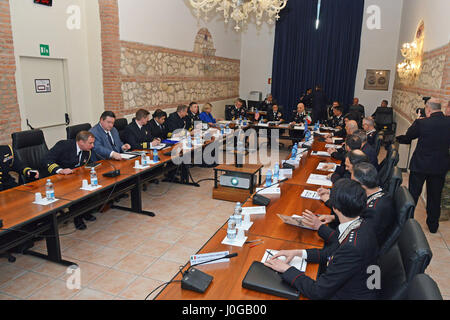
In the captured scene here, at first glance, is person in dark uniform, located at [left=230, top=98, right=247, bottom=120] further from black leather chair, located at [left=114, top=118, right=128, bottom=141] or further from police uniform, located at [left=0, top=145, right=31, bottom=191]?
Result: police uniform, located at [left=0, top=145, right=31, bottom=191]

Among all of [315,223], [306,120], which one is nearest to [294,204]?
[315,223]

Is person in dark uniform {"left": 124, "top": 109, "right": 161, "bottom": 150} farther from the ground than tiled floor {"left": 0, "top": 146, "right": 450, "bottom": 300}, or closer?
farther from the ground

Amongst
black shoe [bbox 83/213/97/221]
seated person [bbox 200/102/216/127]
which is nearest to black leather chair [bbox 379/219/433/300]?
black shoe [bbox 83/213/97/221]

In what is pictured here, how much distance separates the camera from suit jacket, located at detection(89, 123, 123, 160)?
4562mm

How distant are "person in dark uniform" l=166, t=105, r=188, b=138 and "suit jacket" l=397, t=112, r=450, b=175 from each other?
14.3ft

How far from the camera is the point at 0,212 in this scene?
2732 mm

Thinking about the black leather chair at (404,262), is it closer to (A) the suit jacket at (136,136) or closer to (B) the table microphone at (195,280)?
(B) the table microphone at (195,280)

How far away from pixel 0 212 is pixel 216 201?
296 cm

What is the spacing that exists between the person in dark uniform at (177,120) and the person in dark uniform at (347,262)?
5.24 m

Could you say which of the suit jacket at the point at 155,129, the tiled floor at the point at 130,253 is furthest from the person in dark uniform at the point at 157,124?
the tiled floor at the point at 130,253

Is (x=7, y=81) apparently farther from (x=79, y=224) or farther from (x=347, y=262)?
(x=347, y=262)

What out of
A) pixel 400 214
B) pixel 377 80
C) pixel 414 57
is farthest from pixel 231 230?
pixel 377 80

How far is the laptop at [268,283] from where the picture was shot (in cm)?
172
